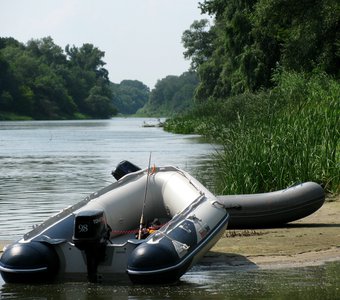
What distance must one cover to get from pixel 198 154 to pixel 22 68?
138 metres

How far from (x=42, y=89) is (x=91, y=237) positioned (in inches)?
6187

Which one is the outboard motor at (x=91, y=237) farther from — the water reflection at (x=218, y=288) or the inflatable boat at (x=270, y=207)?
the inflatable boat at (x=270, y=207)

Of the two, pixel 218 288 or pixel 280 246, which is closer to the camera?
pixel 218 288

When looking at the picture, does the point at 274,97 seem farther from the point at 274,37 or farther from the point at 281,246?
the point at 274,37

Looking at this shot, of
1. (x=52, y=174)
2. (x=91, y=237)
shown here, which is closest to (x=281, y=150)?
(x=91, y=237)

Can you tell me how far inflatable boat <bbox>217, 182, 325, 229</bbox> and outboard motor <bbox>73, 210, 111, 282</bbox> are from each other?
3.66 m

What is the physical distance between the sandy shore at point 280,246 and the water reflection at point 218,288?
1.93 feet

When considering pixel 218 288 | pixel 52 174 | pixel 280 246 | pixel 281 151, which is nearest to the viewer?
pixel 218 288

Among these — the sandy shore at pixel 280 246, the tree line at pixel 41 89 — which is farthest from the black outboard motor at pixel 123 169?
the tree line at pixel 41 89

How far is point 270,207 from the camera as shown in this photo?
13047 millimetres

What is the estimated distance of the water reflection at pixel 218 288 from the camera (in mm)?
8953

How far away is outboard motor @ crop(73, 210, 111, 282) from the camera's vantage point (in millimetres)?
9336

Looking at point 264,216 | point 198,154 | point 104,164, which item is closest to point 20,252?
point 264,216

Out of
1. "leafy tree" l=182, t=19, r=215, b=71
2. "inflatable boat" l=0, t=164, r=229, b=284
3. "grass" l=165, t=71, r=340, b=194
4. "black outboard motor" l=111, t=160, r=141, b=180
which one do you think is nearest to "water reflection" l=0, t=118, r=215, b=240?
"black outboard motor" l=111, t=160, r=141, b=180
